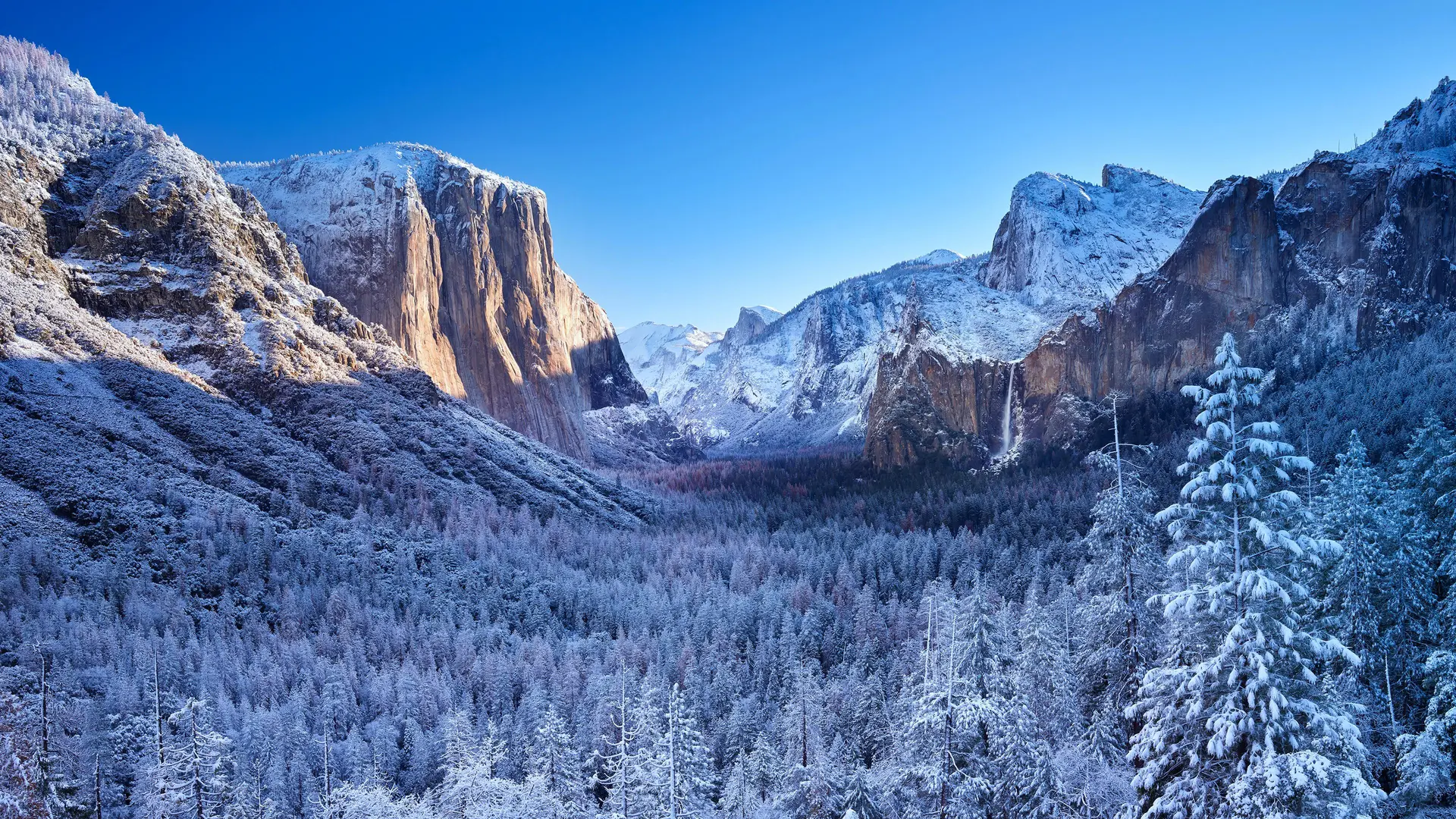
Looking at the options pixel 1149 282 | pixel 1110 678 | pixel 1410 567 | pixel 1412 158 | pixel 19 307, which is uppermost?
pixel 1412 158

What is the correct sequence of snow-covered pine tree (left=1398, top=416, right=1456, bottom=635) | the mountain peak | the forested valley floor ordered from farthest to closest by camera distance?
the mountain peak
snow-covered pine tree (left=1398, top=416, right=1456, bottom=635)
the forested valley floor

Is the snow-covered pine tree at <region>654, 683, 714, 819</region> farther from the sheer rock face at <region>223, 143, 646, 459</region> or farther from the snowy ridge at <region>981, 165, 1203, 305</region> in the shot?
the snowy ridge at <region>981, 165, 1203, 305</region>

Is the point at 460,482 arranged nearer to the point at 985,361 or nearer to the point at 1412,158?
the point at 985,361

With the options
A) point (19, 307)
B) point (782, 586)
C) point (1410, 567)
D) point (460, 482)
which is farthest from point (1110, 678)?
point (19, 307)

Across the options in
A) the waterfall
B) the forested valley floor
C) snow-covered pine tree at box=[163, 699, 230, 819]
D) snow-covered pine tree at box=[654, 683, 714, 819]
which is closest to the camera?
the forested valley floor

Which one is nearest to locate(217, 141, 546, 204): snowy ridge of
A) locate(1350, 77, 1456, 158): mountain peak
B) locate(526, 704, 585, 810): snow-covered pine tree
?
locate(526, 704, 585, 810): snow-covered pine tree

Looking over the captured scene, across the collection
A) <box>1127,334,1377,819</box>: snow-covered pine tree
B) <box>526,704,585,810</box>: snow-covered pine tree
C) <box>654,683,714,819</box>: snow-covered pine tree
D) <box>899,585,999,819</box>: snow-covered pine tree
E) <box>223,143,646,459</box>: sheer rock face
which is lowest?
<box>526,704,585,810</box>: snow-covered pine tree
